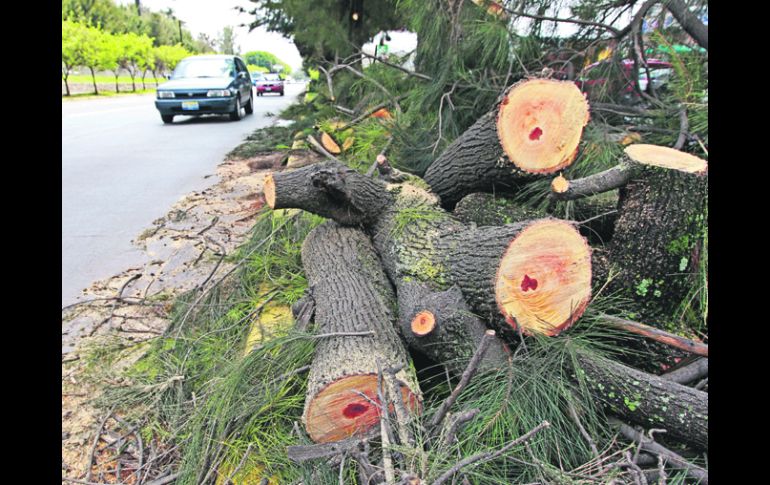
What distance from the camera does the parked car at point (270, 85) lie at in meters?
30.0

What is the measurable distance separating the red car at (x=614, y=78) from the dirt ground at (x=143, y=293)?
2.90m

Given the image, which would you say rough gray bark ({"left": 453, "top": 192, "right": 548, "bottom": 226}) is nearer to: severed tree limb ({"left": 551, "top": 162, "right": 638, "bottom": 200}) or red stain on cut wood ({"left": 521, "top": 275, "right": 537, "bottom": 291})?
severed tree limb ({"left": 551, "top": 162, "right": 638, "bottom": 200})

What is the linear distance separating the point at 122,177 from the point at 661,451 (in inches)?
283

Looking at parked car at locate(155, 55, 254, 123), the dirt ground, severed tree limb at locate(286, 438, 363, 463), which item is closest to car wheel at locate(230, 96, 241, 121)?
parked car at locate(155, 55, 254, 123)

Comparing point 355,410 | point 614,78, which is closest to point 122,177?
point 614,78

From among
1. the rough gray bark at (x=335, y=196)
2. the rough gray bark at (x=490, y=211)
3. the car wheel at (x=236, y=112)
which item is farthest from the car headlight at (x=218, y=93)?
the rough gray bark at (x=490, y=211)

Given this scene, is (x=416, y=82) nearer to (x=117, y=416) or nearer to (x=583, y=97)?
(x=583, y=97)

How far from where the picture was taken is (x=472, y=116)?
12.8 feet

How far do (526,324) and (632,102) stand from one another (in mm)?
2403

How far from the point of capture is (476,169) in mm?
2936

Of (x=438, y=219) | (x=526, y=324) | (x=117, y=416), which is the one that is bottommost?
(x=117, y=416)

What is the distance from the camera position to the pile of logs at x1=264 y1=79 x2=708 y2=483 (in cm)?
179
